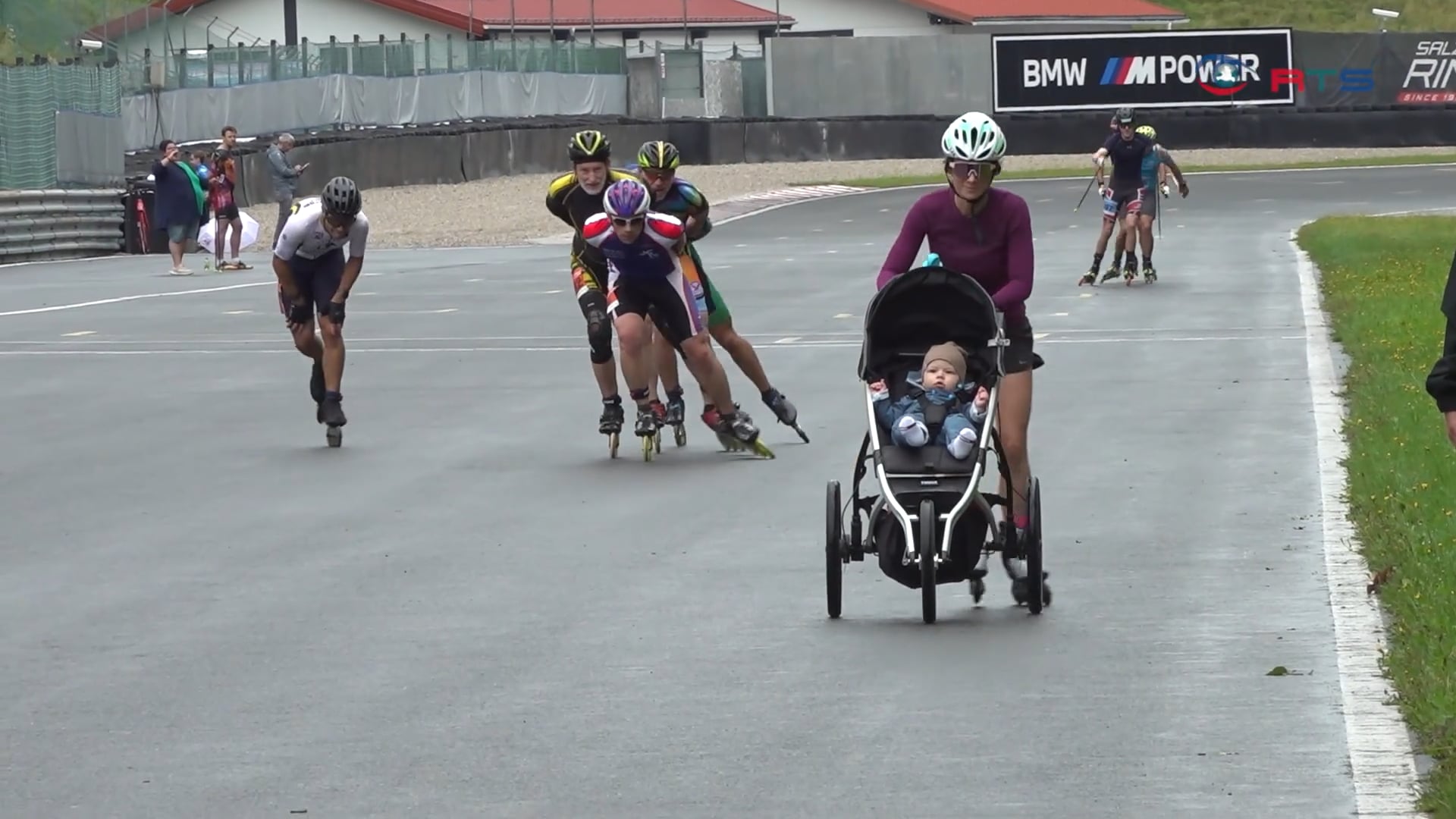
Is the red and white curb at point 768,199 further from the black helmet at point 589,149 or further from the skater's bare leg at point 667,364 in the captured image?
the black helmet at point 589,149

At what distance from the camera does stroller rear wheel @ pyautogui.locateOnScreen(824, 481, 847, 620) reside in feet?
29.9

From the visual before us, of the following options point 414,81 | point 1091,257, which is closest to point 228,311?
point 1091,257

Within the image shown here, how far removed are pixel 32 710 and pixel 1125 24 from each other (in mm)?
81379

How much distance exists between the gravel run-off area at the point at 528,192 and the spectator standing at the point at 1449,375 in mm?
34553

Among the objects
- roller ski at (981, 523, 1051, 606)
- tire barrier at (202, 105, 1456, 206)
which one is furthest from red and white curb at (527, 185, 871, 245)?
roller ski at (981, 523, 1051, 606)

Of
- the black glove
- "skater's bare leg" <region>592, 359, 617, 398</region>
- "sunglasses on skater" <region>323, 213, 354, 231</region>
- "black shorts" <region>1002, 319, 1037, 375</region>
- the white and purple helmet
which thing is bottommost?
"skater's bare leg" <region>592, 359, 617, 398</region>

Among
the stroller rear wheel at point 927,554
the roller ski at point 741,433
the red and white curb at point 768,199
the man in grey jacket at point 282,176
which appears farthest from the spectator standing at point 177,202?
the stroller rear wheel at point 927,554

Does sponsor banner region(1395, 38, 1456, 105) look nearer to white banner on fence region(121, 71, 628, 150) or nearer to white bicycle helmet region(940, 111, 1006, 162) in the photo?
white banner on fence region(121, 71, 628, 150)

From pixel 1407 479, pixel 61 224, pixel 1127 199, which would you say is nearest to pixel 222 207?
pixel 61 224

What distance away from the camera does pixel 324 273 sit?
15766mm

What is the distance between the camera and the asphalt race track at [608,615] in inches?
271

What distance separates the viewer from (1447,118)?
6269 cm

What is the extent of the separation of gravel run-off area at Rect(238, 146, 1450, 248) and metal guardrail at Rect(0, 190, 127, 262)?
92.7 inches

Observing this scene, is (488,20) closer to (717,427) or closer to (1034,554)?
(717,427)
